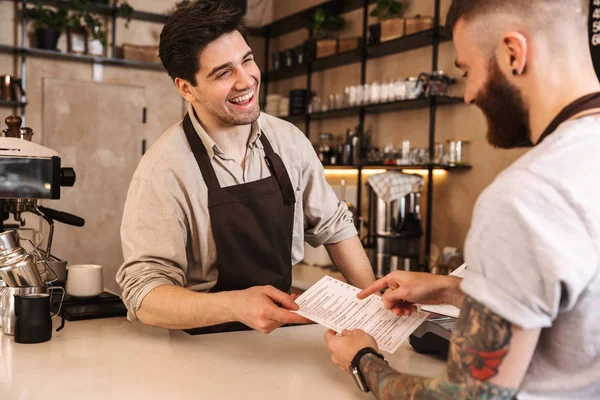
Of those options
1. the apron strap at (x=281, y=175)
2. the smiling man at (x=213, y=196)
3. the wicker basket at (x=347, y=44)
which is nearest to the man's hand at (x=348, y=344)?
the smiling man at (x=213, y=196)

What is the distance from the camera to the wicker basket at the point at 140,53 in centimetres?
586

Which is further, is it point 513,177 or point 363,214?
point 363,214

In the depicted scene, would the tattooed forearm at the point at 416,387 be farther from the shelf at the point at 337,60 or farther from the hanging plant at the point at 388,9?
the shelf at the point at 337,60

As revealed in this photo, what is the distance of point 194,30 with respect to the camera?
72.3 inches

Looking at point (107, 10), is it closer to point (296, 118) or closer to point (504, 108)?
point (296, 118)

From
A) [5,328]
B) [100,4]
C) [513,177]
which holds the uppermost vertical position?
[100,4]

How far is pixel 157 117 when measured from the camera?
613cm

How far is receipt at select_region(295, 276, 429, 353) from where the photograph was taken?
135 centimetres

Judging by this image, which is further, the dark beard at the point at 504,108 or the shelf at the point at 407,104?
the shelf at the point at 407,104

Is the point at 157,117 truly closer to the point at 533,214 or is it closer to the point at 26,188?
the point at 26,188

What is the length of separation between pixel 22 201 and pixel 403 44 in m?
3.35

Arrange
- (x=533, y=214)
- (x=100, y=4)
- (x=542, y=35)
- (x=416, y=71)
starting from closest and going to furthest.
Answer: (x=533, y=214)
(x=542, y=35)
(x=416, y=71)
(x=100, y=4)

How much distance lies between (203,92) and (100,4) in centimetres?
434

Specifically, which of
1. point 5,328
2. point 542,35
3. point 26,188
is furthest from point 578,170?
point 26,188
